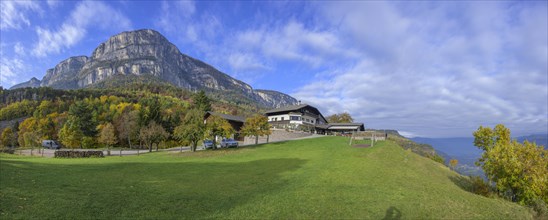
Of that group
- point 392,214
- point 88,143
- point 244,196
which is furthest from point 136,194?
point 88,143

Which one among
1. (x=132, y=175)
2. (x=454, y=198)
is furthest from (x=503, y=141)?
(x=132, y=175)

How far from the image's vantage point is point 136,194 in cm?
1511

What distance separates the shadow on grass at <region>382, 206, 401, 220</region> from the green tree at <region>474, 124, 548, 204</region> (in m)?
15.9

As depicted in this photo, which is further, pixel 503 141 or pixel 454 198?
pixel 503 141

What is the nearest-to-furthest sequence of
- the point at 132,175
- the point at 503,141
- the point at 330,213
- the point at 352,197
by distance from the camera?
1. the point at 330,213
2. the point at 352,197
3. the point at 132,175
4. the point at 503,141

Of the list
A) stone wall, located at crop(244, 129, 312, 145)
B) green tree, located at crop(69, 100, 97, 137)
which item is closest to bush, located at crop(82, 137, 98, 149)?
green tree, located at crop(69, 100, 97, 137)

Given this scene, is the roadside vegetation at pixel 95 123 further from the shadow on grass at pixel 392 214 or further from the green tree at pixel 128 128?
the shadow on grass at pixel 392 214

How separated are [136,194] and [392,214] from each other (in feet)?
46.0

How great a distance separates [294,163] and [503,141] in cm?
2445

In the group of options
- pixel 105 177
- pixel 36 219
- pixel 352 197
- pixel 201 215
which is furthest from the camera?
pixel 105 177

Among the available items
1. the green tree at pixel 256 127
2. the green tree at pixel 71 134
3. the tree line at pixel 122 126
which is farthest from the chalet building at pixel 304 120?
the green tree at pixel 71 134

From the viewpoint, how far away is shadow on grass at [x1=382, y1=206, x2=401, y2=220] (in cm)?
1327

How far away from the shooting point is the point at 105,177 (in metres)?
20.0

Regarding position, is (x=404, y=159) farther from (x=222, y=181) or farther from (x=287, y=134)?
(x=287, y=134)
